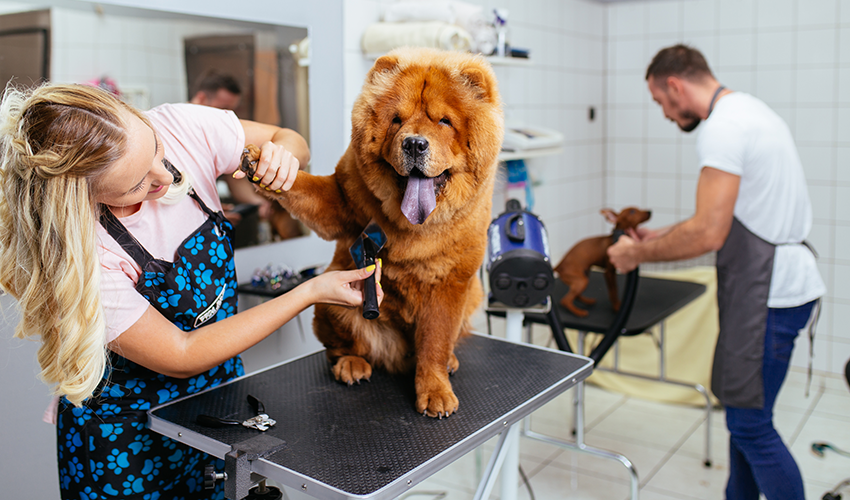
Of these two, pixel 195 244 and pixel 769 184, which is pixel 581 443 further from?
pixel 195 244

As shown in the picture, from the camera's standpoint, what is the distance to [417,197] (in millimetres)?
1212

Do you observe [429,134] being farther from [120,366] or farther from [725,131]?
[725,131]

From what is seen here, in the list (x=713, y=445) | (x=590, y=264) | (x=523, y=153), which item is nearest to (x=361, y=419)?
(x=590, y=264)

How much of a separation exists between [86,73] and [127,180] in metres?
0.88

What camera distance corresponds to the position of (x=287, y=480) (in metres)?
1.08

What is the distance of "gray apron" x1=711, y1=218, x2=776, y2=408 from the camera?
85.0 inches

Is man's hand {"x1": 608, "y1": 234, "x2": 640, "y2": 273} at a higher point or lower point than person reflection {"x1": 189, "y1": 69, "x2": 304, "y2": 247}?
lower

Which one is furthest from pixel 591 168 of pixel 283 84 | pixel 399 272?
pixel 399 272

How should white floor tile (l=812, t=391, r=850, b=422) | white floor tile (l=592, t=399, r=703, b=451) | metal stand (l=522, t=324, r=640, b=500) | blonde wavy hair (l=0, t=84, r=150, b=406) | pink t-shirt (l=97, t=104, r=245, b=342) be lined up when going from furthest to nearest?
white floor tile (l=812, t=391, r=850, b=422), white floor tile (l=592, t=399, r=703, b=451), metal stand (l=522, t=324, r=640, b=500), pink t-shirt (l=97, t=104, r=245, b=342), blonde wavy hair (l=0, t=84, r=150, b=406)

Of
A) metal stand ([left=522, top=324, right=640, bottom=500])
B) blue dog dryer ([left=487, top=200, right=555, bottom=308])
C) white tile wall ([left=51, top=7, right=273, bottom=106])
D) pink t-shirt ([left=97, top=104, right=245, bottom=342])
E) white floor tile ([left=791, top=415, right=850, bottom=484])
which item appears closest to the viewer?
pink t-shirt ([left=97, top=104, right=245, bottom=342])

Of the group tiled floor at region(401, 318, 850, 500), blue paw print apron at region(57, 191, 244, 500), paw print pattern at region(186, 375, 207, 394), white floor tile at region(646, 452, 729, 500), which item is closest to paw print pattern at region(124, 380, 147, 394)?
blue paw print apron at region(57, 191, 244, 500)

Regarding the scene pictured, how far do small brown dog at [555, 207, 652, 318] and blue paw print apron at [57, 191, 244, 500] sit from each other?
5.58 ft

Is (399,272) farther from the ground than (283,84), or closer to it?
closer to it

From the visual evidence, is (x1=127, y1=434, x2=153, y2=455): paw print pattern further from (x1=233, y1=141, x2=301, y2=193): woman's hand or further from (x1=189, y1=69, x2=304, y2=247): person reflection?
(x1=189, y1=69, x2=304, y2=247): person reflection
